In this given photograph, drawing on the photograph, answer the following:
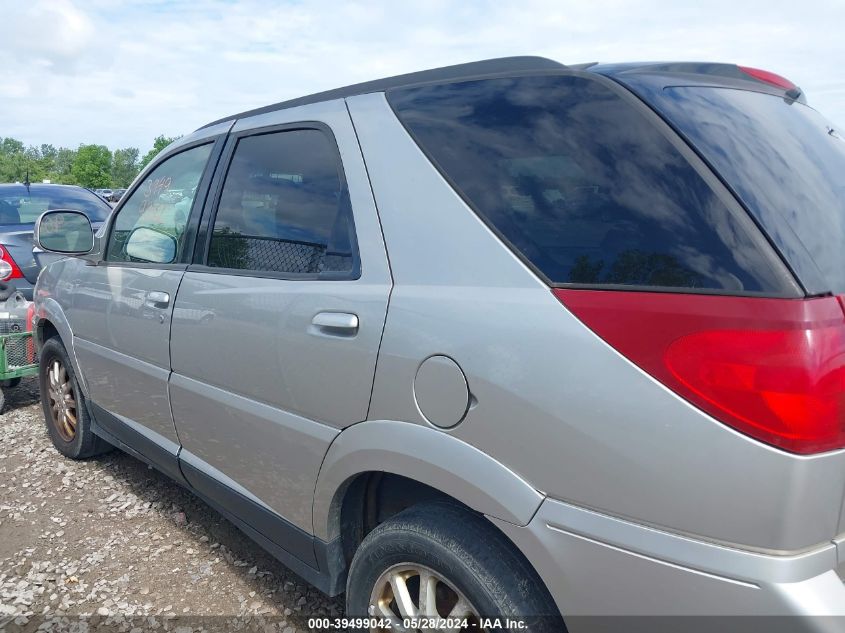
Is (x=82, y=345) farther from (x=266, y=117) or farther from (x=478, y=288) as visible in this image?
(x=478, y=288)

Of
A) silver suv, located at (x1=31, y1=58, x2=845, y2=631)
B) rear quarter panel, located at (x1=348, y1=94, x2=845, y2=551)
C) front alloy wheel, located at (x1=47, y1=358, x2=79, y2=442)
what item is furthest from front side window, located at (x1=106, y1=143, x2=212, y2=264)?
rear quarter panel, located at (x1=348, y1=94, x2=845, y2=551)

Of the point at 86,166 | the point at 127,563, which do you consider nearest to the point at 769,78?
the point at 127,563

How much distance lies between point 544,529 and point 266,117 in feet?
6.31

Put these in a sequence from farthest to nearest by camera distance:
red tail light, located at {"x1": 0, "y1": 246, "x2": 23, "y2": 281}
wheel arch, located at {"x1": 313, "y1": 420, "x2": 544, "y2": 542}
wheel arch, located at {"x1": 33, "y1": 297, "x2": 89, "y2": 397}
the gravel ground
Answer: red tail light, located at {"x1": 0, "y1": 246, "x2": 23, "y2": 281} < wheel arch, located at {"x1": 33, "y1": 297, "x2": 89, "y2": 397} < the gravel ground < wheel arch, located at {"x1": 313, "y1": 420, "x2": 544, "y2": 542}

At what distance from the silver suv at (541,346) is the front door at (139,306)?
0.42 m

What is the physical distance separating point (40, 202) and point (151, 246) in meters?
5.09

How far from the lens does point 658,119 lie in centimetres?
151

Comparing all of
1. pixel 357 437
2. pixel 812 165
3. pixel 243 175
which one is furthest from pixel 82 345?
pixel 812 165

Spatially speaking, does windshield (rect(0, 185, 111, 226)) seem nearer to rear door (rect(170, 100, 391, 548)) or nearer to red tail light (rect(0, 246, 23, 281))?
red tail light (rect(0, 246, 23, 281))

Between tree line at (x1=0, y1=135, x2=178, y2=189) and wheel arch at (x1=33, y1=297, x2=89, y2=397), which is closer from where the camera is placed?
wheel arch at (x1=33, y1=297, x2=89, y2=397)

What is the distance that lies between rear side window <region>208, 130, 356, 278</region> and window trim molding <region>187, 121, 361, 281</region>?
0.01m

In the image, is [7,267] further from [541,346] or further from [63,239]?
[541,346]

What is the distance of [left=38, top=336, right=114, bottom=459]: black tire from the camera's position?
4.04 metres

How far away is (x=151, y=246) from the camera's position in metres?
3.19
